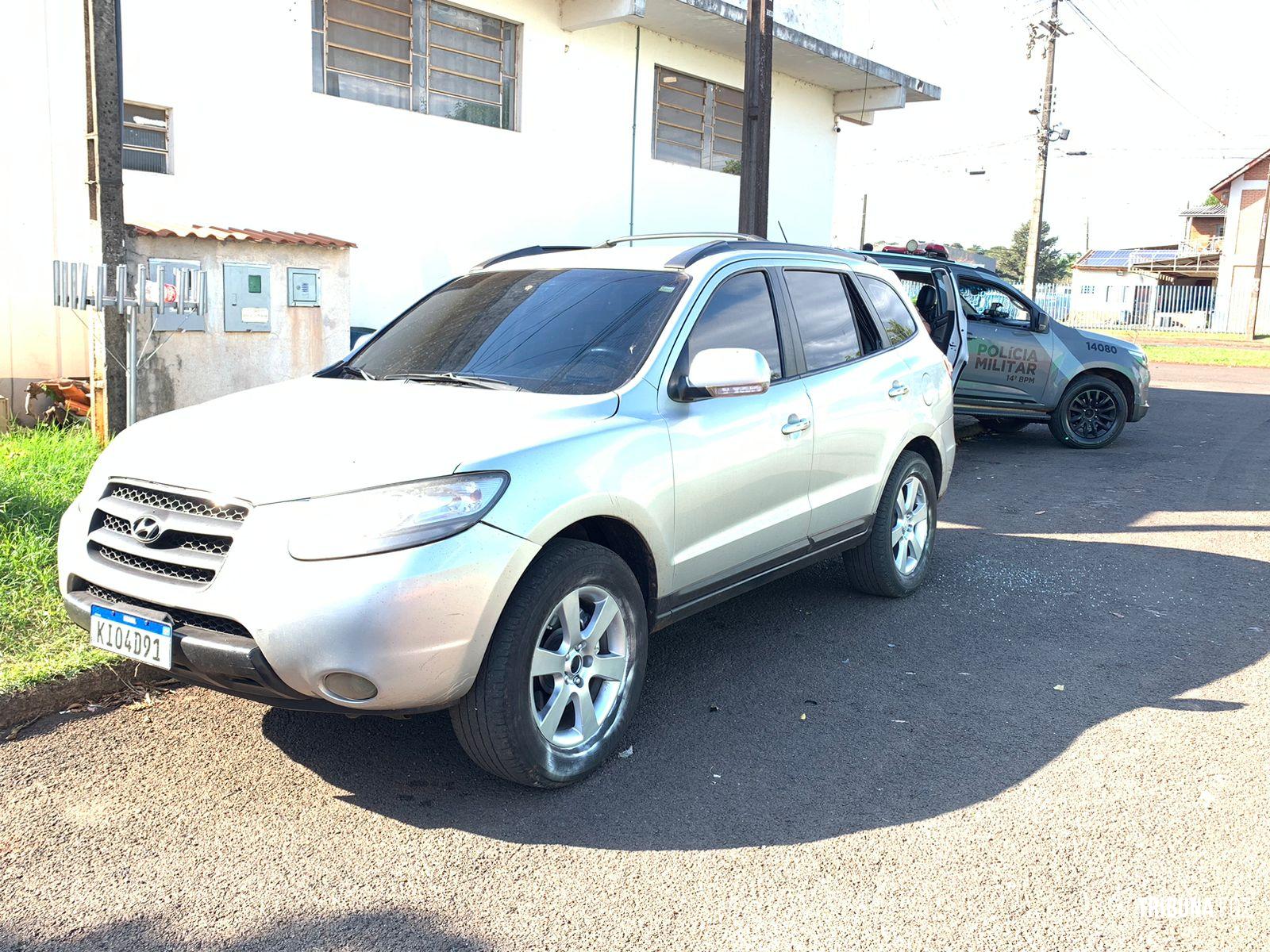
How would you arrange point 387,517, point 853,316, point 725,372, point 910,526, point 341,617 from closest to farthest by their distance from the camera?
point 341,617 < point 387,517 < point 725,372 < point 853,316 < point 910,526

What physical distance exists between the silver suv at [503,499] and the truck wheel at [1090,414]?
763 centimetres

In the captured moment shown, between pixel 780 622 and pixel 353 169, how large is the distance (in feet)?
24.8

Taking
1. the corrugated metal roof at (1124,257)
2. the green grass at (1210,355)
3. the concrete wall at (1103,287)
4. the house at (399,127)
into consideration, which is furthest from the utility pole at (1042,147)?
the corrugated metal roof at (1124,257)

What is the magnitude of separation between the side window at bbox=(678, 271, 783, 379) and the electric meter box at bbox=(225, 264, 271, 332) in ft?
16.5

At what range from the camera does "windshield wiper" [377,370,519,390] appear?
423 centimetres

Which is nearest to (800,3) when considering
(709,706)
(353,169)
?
(353,169)

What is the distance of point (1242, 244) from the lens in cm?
4825

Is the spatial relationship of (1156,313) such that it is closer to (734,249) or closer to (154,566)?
(734,249)

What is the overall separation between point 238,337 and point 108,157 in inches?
72.7

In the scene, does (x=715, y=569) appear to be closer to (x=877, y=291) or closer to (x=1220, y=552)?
(x=877, y=291)

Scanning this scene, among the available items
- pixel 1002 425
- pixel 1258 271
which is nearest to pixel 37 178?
pixel 1002 425

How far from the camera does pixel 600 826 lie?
3.52 metres

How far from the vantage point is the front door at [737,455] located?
13.9 ft

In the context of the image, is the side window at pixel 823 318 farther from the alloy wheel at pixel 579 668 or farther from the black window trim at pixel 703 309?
the alloy wheel at pixel 579 668
